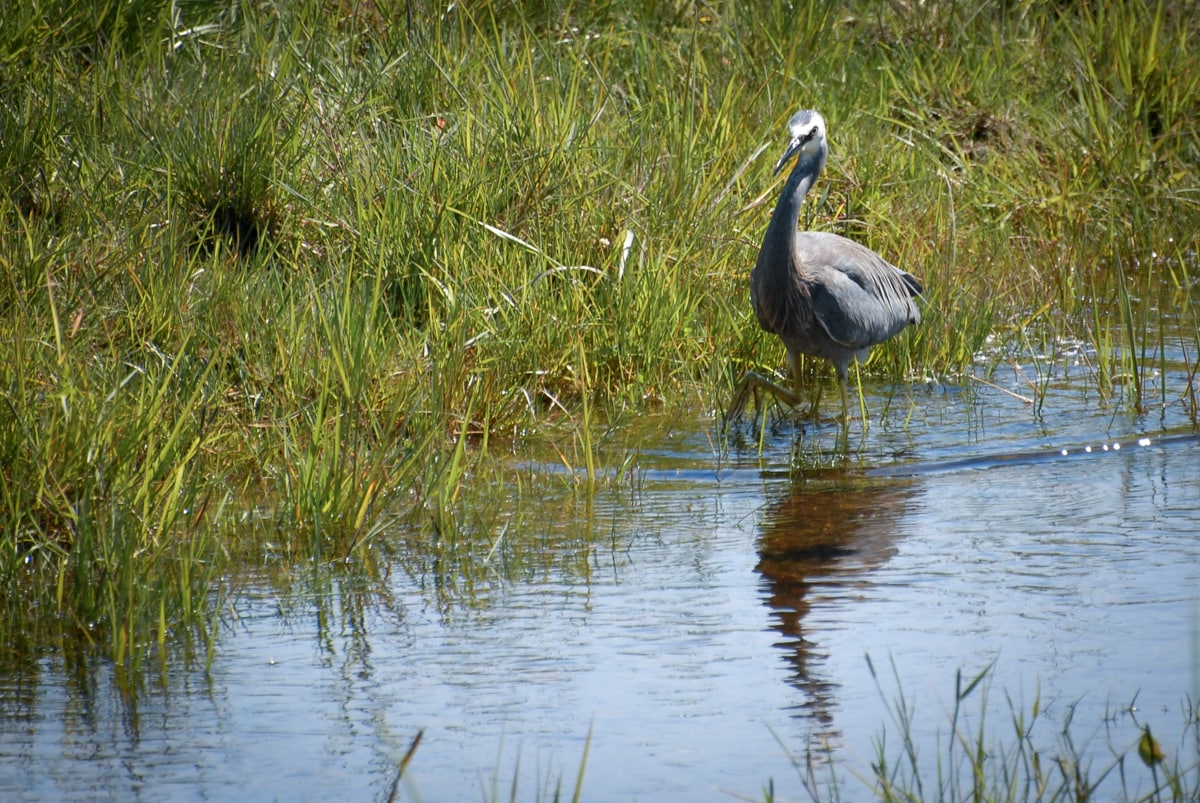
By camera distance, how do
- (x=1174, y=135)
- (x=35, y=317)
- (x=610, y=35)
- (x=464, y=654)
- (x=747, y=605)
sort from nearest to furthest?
1. (x=464, y=654)
2. (x=747, y=605)
3. (x=35, y=317)
4. (x=610, y=35)
5. (x=1174, y=135)

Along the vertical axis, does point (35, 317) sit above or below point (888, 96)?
below

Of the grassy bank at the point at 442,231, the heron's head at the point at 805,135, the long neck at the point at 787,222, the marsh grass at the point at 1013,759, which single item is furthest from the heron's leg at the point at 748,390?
the marsh grass at the point at 1013,759

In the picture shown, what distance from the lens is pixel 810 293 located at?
6227 millimetres

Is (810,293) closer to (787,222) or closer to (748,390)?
(787,222)

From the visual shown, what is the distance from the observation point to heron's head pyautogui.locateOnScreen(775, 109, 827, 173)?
6.11 metres

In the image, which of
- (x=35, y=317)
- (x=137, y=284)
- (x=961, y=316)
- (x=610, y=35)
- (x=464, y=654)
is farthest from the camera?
(x=610, y=35)

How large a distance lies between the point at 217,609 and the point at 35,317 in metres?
1.58

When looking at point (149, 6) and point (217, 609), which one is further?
point (149, 6)

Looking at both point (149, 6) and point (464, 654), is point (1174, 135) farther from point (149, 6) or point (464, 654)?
point (464, 654)

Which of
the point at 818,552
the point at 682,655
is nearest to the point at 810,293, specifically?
the point at 818,552

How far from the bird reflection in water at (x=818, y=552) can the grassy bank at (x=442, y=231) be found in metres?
0.77

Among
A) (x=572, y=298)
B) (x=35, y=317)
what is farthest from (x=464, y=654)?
(x=572, y=298)


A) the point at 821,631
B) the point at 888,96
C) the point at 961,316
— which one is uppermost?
the point at 888,96

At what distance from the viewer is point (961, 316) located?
22.4 ft
